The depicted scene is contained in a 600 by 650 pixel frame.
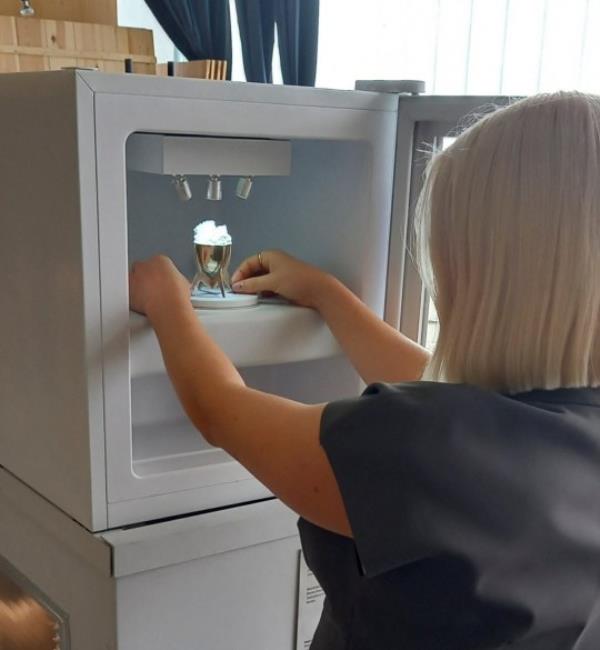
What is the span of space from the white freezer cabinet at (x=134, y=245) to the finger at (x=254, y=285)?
3 cm

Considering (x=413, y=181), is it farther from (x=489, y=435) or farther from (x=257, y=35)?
(x=257, y=35)

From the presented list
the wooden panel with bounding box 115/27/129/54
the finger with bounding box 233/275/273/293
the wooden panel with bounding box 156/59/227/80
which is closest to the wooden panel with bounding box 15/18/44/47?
the wooden panel with bounding box 115/27/129/54

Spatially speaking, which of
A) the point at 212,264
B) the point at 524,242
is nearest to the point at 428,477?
the point at 524,242

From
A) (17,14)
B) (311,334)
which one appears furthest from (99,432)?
(17,14)

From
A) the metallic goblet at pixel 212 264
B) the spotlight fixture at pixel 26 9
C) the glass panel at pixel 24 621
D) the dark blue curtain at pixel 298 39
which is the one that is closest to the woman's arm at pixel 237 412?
the metallic goblet at pixel 212 264

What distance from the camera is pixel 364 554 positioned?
0.73 meters

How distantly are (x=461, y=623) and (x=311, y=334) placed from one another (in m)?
0.48

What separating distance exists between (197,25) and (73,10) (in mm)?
573

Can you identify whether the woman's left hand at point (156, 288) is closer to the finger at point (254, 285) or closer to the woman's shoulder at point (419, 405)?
the finger at point (254, 285)

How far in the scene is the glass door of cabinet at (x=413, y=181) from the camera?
1.07 metres

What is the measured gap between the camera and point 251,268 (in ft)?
3.93

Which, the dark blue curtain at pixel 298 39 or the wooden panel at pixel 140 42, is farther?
the dark blue curtain at pixel 298 39

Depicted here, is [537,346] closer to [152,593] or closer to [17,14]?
[152,593]

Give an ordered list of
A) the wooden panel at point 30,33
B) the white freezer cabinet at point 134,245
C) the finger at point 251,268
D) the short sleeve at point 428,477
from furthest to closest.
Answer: the wooden panel at point 30,33
the finger at point 251,268
the white freezer cabinet at point 134,245
the short sleeve at point 428,477
